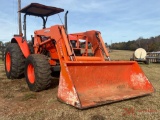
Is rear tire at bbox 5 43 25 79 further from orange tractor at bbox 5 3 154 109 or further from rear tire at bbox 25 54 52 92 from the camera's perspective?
rear tire at bbox 25 54 52 92

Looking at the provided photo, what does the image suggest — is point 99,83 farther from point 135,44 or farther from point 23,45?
point 135,44

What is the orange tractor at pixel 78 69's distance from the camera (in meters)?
4.12

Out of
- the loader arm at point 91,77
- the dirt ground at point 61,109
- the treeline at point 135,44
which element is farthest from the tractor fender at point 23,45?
the treeline at point 135,44

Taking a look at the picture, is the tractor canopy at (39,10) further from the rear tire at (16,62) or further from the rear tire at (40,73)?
the rear tire at (40,73)

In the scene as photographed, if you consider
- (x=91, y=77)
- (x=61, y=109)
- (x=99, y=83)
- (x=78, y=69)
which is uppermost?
(x=78, y=69)

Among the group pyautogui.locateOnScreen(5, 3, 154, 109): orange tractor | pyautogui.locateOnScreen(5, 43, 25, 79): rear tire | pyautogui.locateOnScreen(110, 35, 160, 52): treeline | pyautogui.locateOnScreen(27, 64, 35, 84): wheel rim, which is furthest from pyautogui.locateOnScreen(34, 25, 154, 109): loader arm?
pyautogui.locateOnScreen(110, 35, 160, 52): treeline

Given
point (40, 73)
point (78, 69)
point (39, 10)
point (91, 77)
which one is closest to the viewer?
point (78, 69)

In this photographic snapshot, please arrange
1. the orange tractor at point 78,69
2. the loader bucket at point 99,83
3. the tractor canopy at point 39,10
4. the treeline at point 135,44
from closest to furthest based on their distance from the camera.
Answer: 1. the loader bucket at point 99,83
2. the orange tractor at point 78,69
3. the tractor canopy at point 39,10
4. the treeline at point 135,44

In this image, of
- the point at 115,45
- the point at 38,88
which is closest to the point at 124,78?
the point at 38,88

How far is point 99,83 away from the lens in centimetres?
475

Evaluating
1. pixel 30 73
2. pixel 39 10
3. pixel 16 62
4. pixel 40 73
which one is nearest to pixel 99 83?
pixel 40 73

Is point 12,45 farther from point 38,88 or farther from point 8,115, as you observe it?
point 8,115

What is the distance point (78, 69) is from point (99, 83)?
655 mm

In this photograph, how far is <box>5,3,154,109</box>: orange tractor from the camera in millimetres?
4125
